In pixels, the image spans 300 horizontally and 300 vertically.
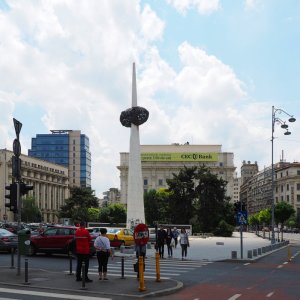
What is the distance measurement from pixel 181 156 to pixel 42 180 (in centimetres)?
4002

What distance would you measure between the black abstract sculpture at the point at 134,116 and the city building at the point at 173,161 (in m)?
98.0

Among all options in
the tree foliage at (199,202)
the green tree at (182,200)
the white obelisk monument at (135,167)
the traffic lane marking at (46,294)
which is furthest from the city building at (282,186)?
the traffic lane marking at (46,294)

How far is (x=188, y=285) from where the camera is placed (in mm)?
15977

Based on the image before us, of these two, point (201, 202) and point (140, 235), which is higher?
point (140, 235)

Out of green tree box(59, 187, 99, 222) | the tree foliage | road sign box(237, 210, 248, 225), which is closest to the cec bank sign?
green tree box(59, 187, 99, 222)

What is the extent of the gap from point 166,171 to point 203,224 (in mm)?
76212

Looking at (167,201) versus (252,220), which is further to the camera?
(252,220)

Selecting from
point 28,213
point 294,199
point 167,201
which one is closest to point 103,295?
point 167,201

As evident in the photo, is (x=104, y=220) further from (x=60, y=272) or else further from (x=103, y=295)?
(x=103, y=295)

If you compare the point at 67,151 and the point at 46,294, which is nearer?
the point at 46,294

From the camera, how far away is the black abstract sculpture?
51312mm

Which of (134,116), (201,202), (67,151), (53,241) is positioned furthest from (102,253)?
(67,151)

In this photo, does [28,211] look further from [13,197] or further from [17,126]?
[13,197]

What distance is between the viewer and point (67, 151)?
7003 inches
